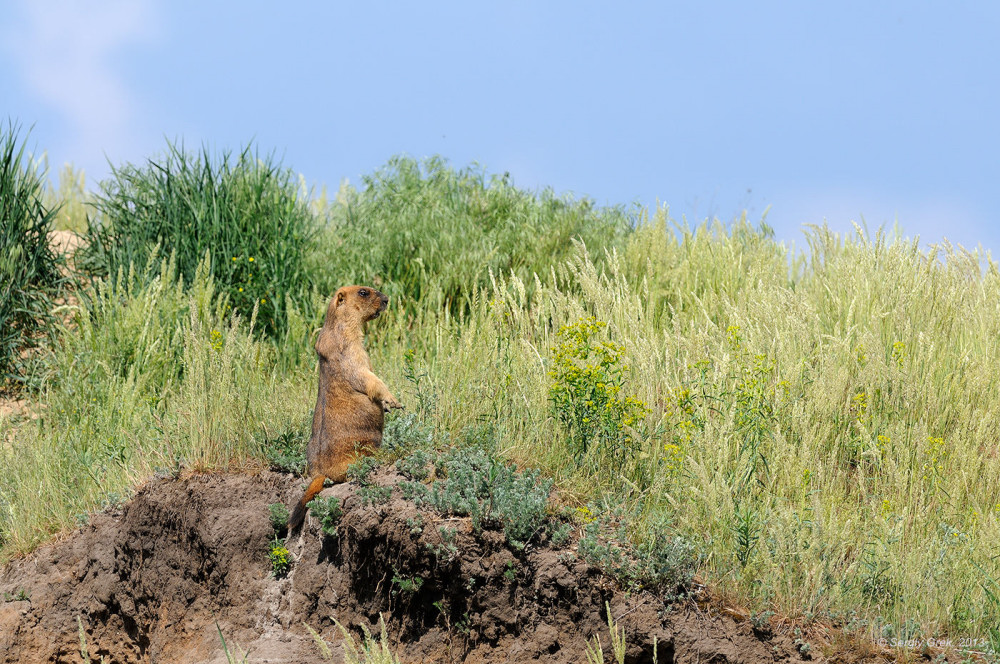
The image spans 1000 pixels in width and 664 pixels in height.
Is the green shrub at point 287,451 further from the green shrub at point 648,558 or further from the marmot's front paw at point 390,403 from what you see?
the green shrub at point 648,558

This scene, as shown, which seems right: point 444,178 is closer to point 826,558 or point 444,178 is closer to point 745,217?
point 745,217

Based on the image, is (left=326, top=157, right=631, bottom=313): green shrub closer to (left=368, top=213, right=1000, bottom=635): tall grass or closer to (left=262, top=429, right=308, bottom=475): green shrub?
(left=368, top=213, right=1000, bottom=635): tall grass

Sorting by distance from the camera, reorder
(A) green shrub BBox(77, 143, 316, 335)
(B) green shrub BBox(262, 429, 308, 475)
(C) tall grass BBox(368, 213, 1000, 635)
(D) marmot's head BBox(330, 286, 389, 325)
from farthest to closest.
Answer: (A) green shrub BBox(77, 143, 316, 335) → (B) green shrub BBox(262, 429, 308, 475) → (D) marmot's head BBox(330, 286, 389, 325) → (C) tall grass BBox(368, 213, 1000, 635)

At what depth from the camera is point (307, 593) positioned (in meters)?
5.98

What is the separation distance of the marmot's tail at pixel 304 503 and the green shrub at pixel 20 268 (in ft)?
18.6

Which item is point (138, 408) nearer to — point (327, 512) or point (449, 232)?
point (327, 512)

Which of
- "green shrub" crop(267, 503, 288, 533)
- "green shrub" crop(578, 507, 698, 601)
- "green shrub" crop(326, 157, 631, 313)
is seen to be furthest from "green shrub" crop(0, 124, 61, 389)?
"green shrub" crop(578, 507, 698, 601)

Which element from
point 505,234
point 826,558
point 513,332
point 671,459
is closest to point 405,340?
point 513,332

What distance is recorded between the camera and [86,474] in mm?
7375

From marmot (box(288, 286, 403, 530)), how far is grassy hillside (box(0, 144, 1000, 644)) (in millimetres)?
368

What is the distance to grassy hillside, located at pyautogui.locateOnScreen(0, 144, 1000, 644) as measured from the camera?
5652 millimetres

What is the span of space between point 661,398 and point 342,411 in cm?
240

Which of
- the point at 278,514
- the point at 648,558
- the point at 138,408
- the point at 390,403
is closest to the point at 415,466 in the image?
the point at 390,403

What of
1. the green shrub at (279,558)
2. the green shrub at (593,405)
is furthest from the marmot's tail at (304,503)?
the green shrub at (593,405)
